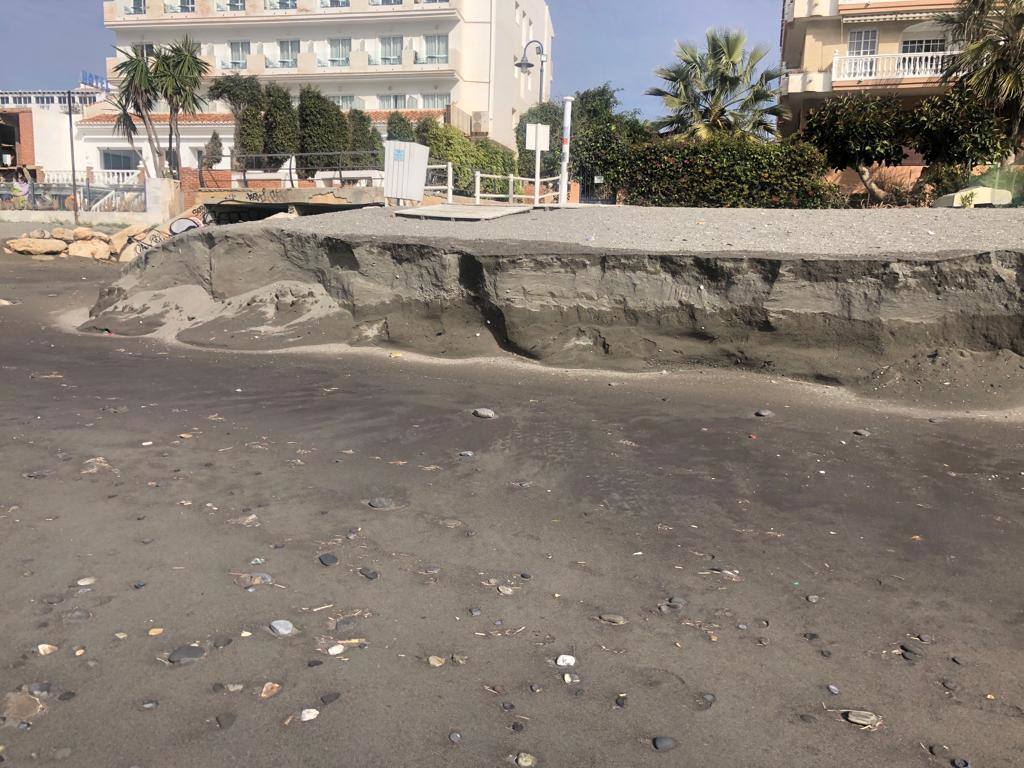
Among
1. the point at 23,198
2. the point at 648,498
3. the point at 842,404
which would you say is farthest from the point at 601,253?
the point at 23,198

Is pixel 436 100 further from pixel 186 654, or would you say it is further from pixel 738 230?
pixel 186 654

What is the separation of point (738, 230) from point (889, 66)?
56.7 feet

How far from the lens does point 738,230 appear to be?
36.9 ft

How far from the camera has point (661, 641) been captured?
412 centimetres

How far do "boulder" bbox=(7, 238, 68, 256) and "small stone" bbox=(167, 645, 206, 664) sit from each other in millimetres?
21964

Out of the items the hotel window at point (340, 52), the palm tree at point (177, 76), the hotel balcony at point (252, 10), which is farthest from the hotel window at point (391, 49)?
the palm tree at point (177, 76)

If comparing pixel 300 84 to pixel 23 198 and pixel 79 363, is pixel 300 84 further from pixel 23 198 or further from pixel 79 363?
pixel 79 363

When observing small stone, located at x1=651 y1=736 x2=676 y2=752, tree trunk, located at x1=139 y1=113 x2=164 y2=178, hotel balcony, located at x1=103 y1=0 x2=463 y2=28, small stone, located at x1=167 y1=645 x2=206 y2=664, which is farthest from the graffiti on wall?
small stone, located at x1=651 y1=736 x2=676 y2=752

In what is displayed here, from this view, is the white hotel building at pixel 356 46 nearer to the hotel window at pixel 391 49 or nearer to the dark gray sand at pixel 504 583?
the hotel window at pixel 391 49

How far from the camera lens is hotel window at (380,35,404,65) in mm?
39031

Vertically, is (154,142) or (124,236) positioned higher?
(154,142)

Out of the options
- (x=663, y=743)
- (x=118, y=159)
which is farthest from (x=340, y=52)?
(x=663, y=743)

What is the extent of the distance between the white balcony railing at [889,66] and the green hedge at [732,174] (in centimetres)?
968

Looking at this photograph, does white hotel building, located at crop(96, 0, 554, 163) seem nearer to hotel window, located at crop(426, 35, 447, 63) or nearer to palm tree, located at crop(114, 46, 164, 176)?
hotel window, located at crop(426, 35, 447, 63)
